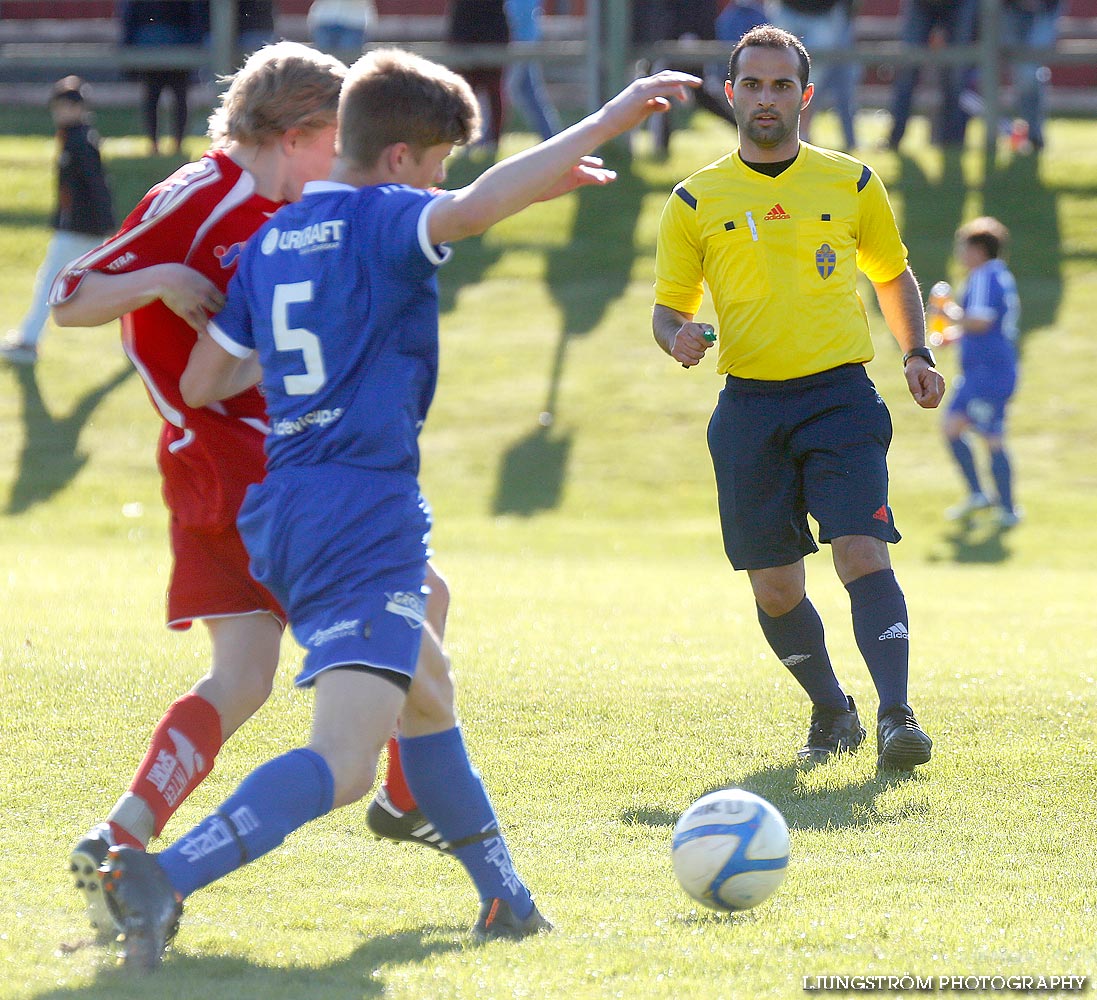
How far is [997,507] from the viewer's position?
13.1 meters

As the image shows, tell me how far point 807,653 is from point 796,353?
1065 millimetres

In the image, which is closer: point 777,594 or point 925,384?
point 925,384

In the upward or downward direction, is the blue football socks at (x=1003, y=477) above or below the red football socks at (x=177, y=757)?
below

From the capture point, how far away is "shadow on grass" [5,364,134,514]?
13477 millimetres

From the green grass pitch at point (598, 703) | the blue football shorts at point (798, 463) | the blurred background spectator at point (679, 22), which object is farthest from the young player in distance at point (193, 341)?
the blurred background spectator at point (679, 22)

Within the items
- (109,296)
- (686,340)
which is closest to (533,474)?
(686,340)

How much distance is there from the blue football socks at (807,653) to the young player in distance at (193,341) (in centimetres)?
186

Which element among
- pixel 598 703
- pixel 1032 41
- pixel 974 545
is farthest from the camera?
pixel 1032 41

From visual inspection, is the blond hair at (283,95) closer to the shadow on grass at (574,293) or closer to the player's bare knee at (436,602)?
the player's bare knee at (436,602)

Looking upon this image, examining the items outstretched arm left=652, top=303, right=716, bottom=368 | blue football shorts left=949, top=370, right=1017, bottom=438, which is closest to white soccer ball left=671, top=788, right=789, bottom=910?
outstretched arm left=652, top=303, right=716, bottom=368

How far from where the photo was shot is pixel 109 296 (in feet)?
13.3

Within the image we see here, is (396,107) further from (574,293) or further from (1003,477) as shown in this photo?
(574,293)

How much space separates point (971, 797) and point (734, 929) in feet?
4.71

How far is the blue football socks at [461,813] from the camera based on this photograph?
12.6 feet
